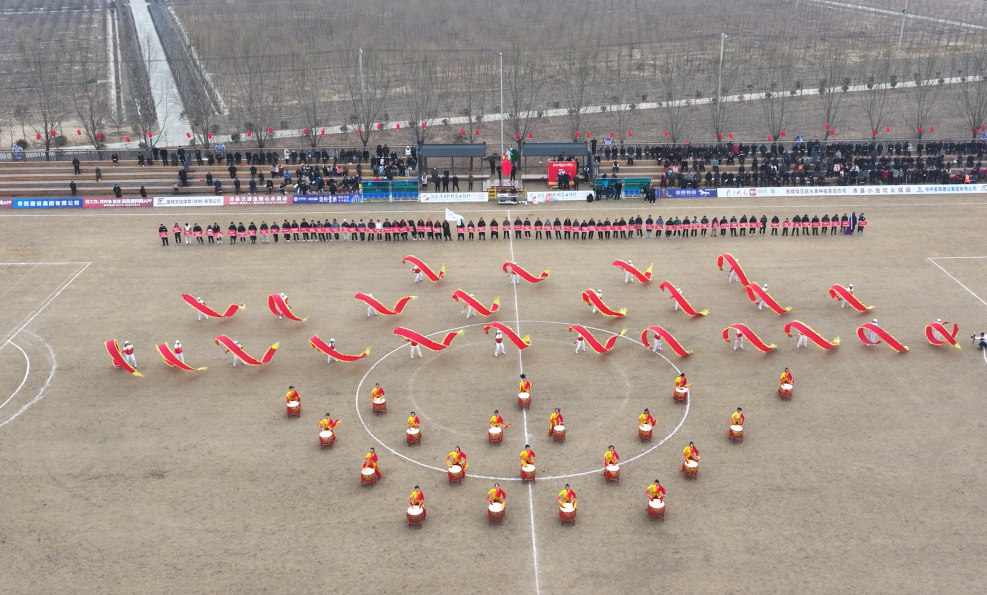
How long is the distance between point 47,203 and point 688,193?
2013 inches

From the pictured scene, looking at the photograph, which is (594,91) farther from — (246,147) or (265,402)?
(265,402)

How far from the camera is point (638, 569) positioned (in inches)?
906

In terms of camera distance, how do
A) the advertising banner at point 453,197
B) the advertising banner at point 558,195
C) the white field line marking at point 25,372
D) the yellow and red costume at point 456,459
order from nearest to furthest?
the yellow and red costume at point 456,459 < the white field line marking at point 25,372 < the advertising banner at point 558,195 < the advertising banner at point 453,197

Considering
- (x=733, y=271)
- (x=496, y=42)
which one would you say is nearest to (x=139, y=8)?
(x=496, y=42)

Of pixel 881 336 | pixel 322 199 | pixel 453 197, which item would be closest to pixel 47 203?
pixel 322 199

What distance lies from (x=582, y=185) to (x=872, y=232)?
23241mm

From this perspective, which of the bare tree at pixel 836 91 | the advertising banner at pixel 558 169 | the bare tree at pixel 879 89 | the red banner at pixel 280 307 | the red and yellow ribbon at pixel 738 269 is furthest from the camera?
the bare tree at pixel 879 89

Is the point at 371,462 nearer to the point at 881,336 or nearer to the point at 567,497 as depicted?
the point at 567,497

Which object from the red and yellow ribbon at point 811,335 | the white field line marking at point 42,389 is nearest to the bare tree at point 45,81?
the white field line marking at point 42,389

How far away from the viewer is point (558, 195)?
62312 millimetres

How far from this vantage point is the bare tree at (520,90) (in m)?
75.9

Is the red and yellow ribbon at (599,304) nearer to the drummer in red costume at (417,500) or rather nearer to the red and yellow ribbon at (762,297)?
the red and yellow ribbon at (762,297)

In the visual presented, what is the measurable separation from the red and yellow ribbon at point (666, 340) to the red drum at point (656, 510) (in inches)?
444

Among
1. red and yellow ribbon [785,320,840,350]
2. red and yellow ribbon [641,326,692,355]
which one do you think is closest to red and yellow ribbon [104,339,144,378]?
red and yellow ribbon [641,326,692,355]
